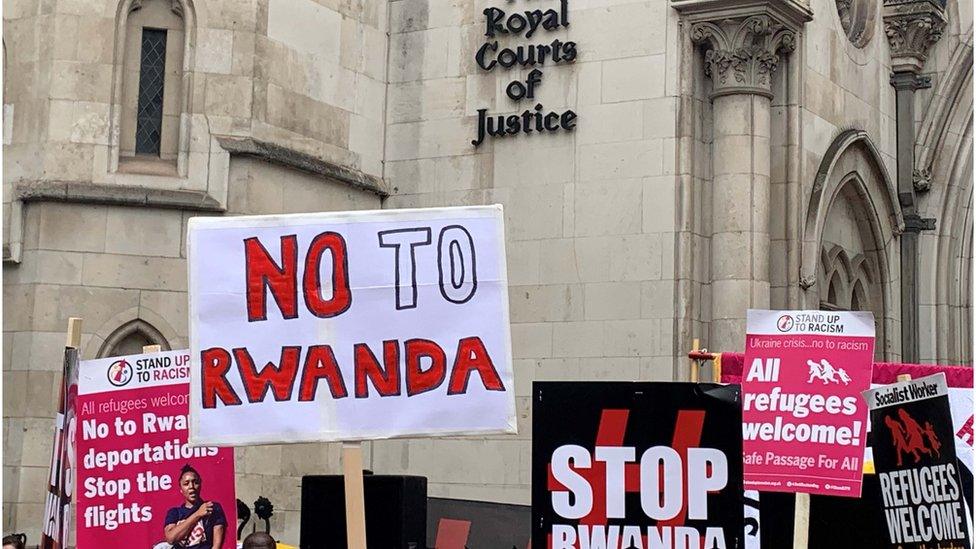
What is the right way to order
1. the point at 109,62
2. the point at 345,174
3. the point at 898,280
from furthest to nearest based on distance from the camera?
the point at 898,280, the point at 345,174, the point at 109,62

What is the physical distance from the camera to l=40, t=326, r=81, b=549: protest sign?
769 cm

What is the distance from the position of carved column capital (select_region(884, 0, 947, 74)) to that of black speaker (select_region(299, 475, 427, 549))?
13057 mm

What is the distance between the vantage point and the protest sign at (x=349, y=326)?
6.59m

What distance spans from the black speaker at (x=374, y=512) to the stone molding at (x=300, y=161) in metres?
7.97

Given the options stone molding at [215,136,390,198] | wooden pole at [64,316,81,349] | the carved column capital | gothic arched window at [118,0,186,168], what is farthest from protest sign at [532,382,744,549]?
the carved column capital

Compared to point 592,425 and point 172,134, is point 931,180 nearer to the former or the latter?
point 172,134

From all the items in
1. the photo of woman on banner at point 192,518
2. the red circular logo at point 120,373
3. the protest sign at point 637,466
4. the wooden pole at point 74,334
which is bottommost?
the photo of woman on banner at point 192,518

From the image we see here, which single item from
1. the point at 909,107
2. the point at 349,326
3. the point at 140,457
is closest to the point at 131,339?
the point at 140,457

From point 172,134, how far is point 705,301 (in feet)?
16.8

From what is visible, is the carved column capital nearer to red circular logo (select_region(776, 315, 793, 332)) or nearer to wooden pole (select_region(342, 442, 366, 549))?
red circular logo (select_region(776, 315, 793, 332))

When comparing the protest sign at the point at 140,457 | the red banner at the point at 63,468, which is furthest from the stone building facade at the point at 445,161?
the red banner at the point at 63,468

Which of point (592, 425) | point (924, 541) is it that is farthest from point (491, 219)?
point (924, 541)

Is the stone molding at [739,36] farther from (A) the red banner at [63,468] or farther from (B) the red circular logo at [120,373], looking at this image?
(A) the red banner at [63,468]

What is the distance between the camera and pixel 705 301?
15.4 metres
